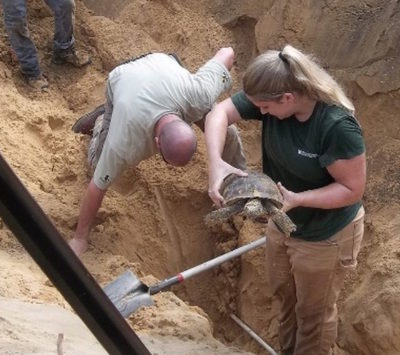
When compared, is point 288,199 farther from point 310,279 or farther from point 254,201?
point 310,279

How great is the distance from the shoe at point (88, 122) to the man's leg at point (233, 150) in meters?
0.86

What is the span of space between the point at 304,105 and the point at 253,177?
0.35m

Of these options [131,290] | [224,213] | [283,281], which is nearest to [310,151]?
[224,213]

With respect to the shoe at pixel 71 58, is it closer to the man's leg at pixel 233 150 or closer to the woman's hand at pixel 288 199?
the man's leg at pixel 233 150

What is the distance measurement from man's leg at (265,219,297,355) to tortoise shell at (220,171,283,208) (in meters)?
0.46

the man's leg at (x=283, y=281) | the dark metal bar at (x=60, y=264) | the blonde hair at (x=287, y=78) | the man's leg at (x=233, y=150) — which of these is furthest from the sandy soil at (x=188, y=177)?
the dark metal bar at (x=60, y=264)

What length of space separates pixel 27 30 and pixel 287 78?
2.64 meters

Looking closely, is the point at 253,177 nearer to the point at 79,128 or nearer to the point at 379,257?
the point at 379,257

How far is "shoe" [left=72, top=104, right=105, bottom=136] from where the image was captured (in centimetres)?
467

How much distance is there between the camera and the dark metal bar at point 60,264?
1.36 meters

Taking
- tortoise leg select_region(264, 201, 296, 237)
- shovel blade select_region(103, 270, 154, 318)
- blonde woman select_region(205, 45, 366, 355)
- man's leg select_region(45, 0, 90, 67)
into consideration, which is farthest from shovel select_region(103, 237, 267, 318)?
man's leg select_region(45, 0, 90, 67)

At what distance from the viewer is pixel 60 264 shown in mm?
1430

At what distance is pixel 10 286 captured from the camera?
3.54 metres

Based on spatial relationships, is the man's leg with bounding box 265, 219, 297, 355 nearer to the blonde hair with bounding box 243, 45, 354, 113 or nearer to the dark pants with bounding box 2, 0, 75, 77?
the blonde hair with bounding box 243, 45, 354, 113
